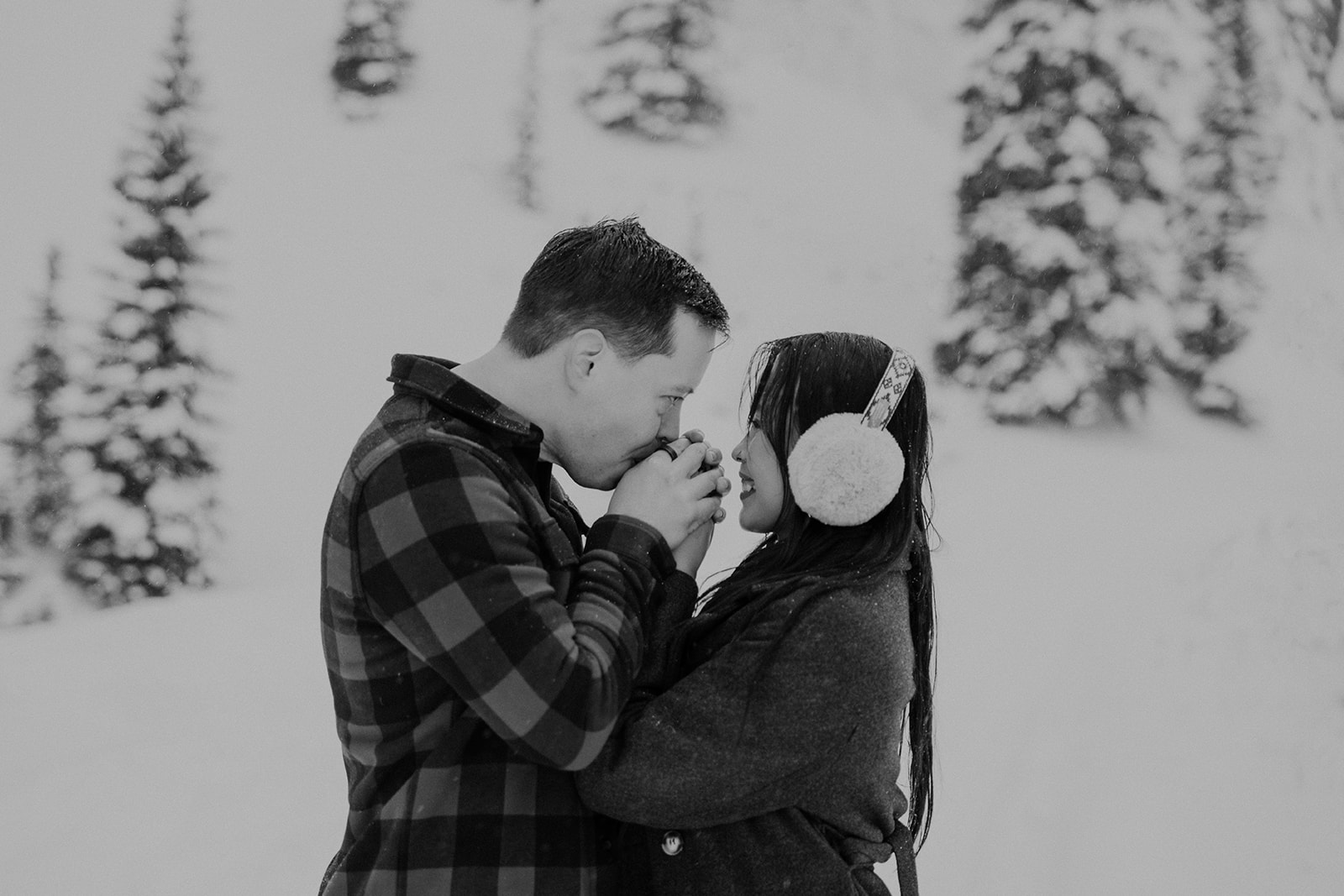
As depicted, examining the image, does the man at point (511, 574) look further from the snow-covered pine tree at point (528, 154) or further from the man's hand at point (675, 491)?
the snow-covered pine tree at point (528, 154)

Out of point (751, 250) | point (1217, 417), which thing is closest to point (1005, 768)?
point (1217, 417)

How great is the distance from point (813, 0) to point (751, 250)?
14.8 meters

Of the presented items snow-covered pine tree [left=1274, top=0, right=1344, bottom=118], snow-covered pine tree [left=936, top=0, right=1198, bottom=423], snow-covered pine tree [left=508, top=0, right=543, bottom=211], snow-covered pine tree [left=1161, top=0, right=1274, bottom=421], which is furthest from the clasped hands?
snow-covered pine tree [left=1274, top=0, right=1344, bottom=118]

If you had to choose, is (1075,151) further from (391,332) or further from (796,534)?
(796,534)

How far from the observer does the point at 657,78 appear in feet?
73.9

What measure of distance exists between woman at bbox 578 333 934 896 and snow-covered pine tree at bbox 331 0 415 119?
24047 millimetres

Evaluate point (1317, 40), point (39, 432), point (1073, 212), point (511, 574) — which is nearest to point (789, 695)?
point (511, 574)

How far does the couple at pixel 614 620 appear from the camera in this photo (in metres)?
1.68

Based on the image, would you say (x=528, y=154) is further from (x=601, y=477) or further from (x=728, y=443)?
(x=601, y=477)

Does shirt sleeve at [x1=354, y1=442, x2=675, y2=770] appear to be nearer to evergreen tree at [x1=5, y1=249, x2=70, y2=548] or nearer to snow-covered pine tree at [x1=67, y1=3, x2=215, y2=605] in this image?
snow-covered pine tree at [x1=67, y1=3, x2=215, y2=605]

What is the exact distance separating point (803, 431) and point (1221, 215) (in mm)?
15711

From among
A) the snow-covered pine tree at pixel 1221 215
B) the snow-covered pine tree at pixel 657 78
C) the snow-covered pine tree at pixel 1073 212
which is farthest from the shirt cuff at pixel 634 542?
the snow-covered pine tree at pixel 657 78

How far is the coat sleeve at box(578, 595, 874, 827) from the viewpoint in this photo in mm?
1794

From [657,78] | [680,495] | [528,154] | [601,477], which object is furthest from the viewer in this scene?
[657,78]
